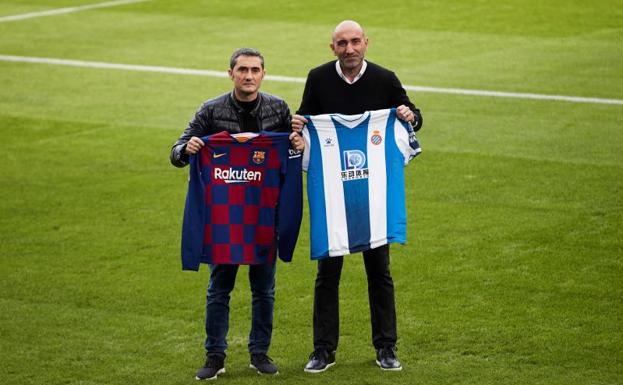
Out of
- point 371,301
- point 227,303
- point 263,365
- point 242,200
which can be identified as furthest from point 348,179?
point 263,365

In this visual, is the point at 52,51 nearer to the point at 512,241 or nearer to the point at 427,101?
the point at 427,101

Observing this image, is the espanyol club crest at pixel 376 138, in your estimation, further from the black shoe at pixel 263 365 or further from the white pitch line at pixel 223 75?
the white pitch line at pixel 223 75

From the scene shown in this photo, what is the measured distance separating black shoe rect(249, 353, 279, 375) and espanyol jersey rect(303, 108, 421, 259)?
830mm

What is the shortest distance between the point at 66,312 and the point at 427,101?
9.14 meters

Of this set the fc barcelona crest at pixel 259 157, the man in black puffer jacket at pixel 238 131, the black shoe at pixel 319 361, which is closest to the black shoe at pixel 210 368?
the man in black puffer jacket at pixel 238 131

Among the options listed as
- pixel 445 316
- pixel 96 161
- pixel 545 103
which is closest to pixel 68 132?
pixel 96 161

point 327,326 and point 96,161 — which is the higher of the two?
point 96,161

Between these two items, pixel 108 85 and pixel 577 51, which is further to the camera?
pixel 577 51

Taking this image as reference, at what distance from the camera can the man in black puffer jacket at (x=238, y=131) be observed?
26.6ft

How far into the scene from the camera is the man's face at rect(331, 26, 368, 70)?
8094 millimetres

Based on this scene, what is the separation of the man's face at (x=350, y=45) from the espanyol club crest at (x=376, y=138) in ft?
1.61

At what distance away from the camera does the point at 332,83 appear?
8.38 meters

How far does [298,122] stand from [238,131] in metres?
0.41

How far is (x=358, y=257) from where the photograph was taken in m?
11.4
